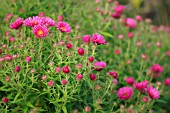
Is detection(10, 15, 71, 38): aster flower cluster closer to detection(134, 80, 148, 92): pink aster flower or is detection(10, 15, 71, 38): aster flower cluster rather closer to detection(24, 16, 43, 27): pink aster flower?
detection(24, 16, 43, 27): pink aster flower

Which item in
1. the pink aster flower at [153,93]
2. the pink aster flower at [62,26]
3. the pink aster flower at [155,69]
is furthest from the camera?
the pink aster flower at [155,69]

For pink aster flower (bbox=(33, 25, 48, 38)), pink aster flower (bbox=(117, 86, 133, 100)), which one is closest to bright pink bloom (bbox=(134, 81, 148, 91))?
pink aster flower (bbox=(117, 86, 133, 100))

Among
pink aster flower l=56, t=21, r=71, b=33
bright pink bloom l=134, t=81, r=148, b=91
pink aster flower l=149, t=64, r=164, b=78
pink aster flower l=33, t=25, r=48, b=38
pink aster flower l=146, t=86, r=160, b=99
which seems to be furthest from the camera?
pink aster flower l=149, t=64, r=164, b=78

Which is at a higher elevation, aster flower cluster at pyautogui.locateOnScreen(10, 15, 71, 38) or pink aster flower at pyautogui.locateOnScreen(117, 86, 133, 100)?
aster flower cluster at pyautogui.locateOnScreen(10, 15, 71, 38)

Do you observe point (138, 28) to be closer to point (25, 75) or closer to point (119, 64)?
point (119, 64)

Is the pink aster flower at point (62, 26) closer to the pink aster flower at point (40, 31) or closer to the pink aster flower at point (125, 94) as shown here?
the pink aster flower at point (40, 31)

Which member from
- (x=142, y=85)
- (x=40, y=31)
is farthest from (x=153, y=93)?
(x=40, y=31)

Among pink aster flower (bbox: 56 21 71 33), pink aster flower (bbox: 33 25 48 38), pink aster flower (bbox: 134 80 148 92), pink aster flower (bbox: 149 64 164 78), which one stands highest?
pink aster flower (bbox: 56 21 71 33)

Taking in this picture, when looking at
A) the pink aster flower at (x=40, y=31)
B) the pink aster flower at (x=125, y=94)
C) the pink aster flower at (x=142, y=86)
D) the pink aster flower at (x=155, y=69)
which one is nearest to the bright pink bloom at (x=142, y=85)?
the pink aster flower at (x=142, y=86)

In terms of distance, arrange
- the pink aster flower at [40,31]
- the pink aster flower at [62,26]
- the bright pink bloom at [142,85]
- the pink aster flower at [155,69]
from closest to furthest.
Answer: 1. the pink aster flower at [40,31]
2. the pink aster flower at [62,26]
3. the bright pink bloom at [142,85]
4. the pink aster flower at [155,69]

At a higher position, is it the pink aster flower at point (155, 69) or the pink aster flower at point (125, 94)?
the pink aster flower at point (155, 69)

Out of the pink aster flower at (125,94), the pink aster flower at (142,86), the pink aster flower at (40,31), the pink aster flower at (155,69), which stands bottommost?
the pink aster flower at (125,94)

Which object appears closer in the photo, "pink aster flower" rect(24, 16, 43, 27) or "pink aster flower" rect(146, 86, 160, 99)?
"pink aster flower" rect(24, 16, 43, 27)

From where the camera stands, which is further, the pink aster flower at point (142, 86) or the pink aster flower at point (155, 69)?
the pink aster flower at point (155, 69)
